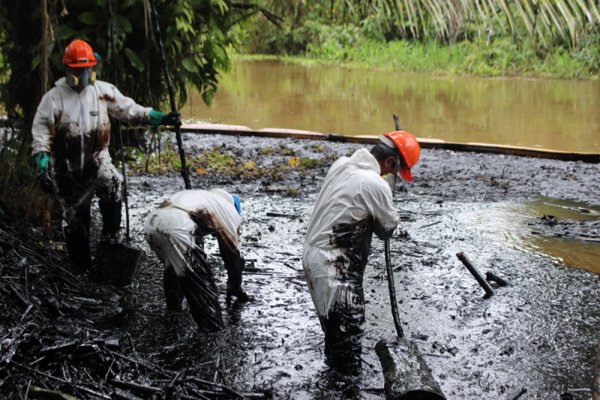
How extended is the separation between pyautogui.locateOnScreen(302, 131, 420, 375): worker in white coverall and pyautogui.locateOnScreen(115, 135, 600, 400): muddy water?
0.98 ft

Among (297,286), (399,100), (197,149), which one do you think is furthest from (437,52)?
(297,286)

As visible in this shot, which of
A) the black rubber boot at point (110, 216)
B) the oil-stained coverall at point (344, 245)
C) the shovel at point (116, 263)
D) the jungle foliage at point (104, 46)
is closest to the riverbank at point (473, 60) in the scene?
the jungle foliage at point (104, 46)

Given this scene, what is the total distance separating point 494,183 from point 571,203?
1044 mm

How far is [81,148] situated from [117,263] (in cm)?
94

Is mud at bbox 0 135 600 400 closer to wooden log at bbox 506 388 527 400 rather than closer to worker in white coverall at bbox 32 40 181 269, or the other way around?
wooden log at bbox 506 388 527 400

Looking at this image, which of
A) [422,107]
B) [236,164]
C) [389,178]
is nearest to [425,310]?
[389,178]

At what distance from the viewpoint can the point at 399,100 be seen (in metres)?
18.7

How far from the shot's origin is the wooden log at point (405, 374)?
12.7 feet

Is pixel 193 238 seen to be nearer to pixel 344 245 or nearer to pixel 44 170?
pixel 344 245

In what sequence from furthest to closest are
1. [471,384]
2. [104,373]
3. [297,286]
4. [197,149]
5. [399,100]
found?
[399,100], [197,149], [297,286], [471,384], [104,373]

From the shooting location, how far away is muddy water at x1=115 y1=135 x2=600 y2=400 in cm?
443

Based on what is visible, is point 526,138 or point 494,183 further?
point 526,138

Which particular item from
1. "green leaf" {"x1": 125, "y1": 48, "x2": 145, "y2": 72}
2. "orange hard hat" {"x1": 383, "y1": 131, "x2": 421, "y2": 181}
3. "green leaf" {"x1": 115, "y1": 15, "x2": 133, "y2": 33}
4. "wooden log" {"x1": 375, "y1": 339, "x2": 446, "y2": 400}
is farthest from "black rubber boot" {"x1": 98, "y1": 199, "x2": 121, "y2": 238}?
"wooden log" {"x1": 375, "y1": 339, "x2": 446, "y2": 400}

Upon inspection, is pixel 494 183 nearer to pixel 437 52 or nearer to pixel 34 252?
pixel 34 252
